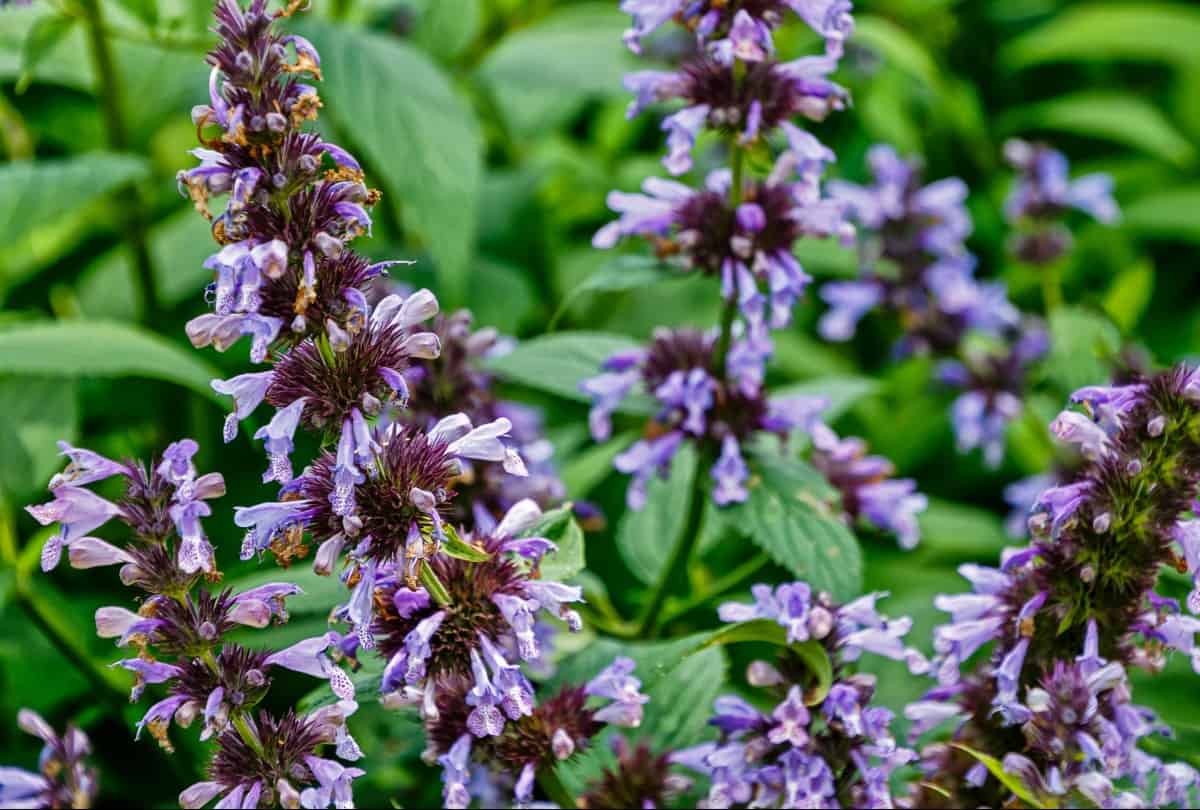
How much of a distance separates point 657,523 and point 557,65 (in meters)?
1.45

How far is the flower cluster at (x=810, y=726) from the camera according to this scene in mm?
1599

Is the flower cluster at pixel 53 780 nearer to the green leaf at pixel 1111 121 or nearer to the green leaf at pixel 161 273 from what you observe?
the green leaf at pixel 161 273

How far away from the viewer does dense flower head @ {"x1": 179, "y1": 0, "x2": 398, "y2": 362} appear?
1.25 m

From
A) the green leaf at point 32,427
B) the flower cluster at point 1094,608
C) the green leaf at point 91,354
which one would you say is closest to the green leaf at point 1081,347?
the flower cluster at point 1094,608

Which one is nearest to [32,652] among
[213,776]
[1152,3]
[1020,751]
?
[213,776]

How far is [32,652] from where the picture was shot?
8.50ft

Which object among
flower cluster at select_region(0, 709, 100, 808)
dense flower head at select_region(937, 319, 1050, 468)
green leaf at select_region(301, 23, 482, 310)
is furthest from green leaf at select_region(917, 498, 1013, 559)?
flower cluster at select_region(0, 709, 100, 808)

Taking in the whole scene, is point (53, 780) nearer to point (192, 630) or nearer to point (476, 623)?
point (192, 630)

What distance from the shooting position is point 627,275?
2.19 m

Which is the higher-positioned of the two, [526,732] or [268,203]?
[268,203]

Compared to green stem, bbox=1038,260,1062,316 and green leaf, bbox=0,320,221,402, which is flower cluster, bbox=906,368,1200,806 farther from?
green stem, bbox=1038,260,1062,316

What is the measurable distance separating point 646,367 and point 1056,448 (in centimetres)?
123

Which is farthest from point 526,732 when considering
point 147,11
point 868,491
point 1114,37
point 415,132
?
point 1114,37

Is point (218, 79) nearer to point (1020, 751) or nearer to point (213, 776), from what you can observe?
point (213, 776)
